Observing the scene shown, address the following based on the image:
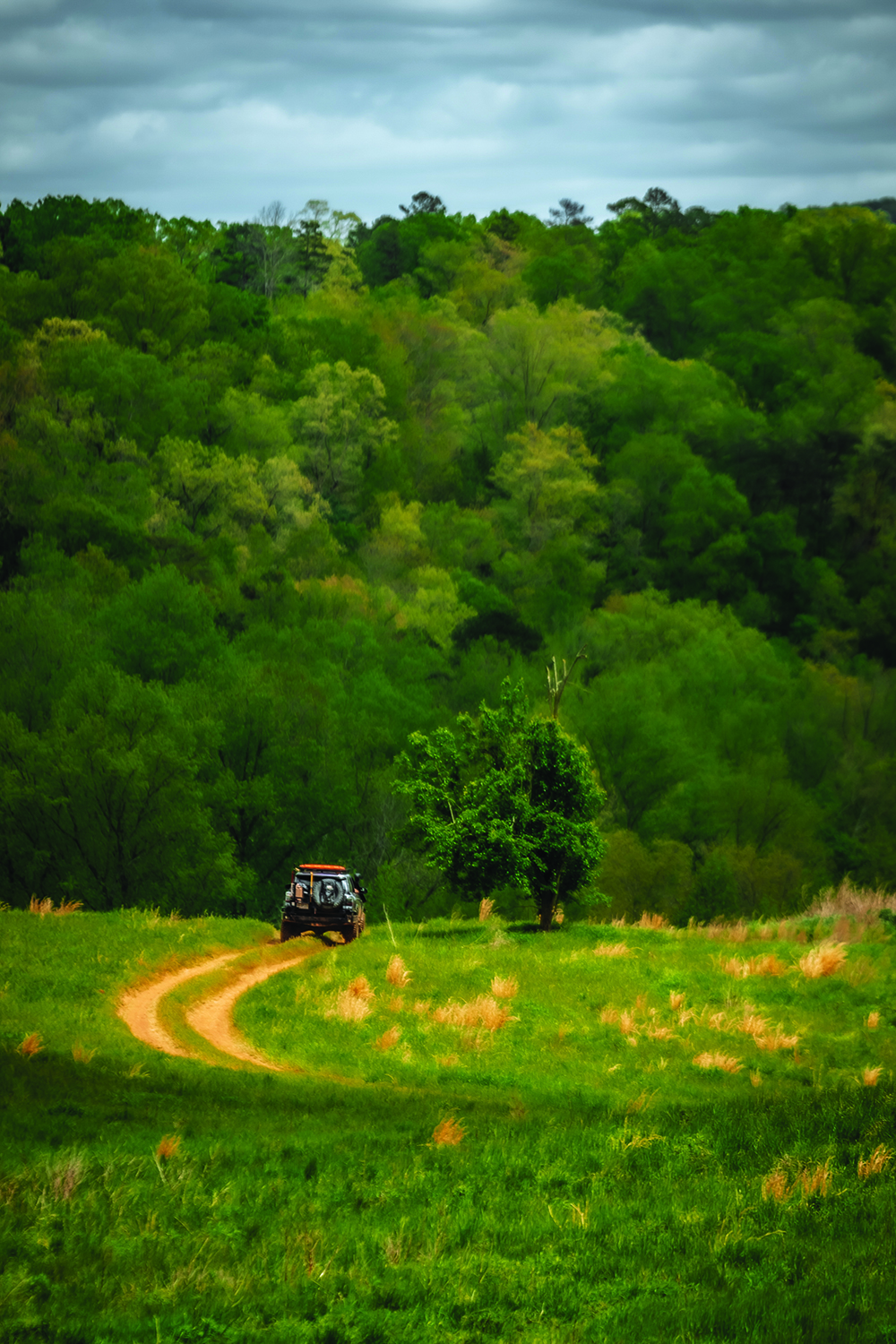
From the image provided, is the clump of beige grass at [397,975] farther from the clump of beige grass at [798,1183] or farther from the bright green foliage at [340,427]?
the bright green foliage at [340,427]

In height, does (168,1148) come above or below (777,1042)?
above

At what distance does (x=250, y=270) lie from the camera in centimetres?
11075

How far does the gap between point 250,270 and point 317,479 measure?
115 ft

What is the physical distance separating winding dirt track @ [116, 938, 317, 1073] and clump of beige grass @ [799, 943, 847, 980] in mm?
9549

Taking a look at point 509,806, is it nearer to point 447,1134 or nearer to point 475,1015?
point 475,1015

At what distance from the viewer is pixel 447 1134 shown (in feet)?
36.1

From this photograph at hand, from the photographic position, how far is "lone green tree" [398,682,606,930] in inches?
963

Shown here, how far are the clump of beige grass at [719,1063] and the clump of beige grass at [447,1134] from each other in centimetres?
675

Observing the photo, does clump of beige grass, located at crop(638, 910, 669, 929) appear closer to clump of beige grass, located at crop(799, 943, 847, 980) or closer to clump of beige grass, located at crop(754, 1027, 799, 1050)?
clump of beige grass, located at crop(799, 943, 847, 980)

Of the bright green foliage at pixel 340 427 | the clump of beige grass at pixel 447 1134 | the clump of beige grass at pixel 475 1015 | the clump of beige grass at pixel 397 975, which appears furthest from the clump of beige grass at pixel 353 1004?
the bright green foliage at pixel 340 427

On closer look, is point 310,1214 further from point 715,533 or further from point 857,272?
point 857,272

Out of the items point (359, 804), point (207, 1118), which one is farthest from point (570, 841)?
point (359, 804)

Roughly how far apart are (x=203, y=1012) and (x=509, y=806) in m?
8.50

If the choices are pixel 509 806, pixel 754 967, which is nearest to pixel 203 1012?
pixel 509 806
